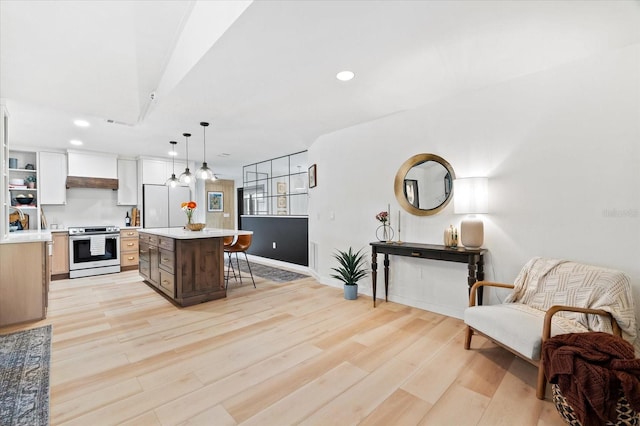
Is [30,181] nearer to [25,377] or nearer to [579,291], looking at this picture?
[25,377]

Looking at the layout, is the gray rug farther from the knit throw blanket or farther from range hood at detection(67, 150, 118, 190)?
range hood at detection(67, 150, 118, 190)

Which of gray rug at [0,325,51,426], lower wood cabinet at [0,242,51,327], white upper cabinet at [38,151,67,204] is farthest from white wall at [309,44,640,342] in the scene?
white upper cabinet at [38,151,67,204]

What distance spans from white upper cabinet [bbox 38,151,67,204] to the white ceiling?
179 centimetres

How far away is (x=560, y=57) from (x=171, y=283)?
440 centimetres

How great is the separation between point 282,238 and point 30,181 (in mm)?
4439

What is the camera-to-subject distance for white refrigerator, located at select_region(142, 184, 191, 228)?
5.93 m

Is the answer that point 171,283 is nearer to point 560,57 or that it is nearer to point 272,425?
point 272,425

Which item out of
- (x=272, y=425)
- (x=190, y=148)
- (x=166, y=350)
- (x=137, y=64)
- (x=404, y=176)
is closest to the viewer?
(x=272, y=425)

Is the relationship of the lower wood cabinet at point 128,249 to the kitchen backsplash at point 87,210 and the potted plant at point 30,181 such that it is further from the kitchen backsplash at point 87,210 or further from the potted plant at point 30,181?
the potted plant at point 30,181

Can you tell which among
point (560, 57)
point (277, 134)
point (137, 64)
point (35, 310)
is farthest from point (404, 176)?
point (35, 310)

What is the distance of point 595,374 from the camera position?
140 centimetres

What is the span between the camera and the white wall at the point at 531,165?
7.13 feet

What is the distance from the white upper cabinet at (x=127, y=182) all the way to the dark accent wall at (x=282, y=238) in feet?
8.19

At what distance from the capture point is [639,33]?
1981mm
